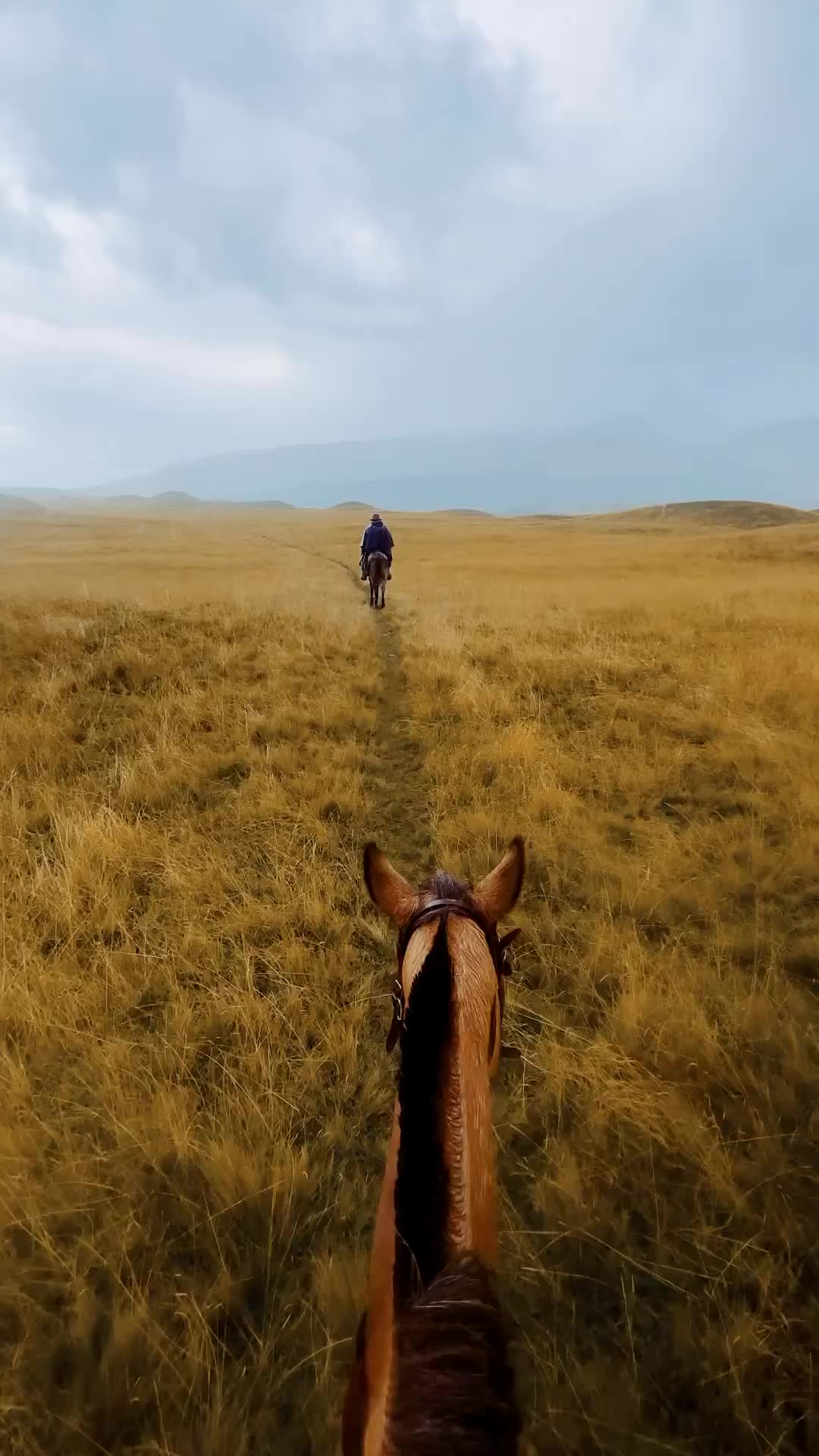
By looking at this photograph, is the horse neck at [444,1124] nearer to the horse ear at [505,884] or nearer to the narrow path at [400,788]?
the horse ear at [505,884]

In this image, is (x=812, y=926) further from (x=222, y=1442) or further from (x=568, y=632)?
(x=568, y=632)

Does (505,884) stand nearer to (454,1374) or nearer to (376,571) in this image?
(454,1374)

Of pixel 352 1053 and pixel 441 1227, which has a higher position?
pixel 441 1227

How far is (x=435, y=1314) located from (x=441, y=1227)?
13 cm

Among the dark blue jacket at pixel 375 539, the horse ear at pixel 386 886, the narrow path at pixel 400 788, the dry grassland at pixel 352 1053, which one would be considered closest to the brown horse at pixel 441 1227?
the horse ear at pixel 386 886

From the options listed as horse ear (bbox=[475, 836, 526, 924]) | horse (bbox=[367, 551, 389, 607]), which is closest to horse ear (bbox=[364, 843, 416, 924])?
horse ear (bbox=[475, 836, 526, 924])

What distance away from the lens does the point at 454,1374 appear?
0.83m

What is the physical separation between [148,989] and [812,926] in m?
3.82

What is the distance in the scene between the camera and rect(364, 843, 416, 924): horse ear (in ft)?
5.43

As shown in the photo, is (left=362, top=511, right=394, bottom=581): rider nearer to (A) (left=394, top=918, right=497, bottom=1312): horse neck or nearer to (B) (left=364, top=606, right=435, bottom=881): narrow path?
(B) (left=364, top=606, right=435, bottom=881): narrow path

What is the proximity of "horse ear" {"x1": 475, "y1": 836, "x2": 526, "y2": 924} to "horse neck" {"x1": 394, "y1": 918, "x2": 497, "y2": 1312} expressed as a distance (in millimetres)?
403

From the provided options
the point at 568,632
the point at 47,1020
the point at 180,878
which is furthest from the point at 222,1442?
the point at 568,632

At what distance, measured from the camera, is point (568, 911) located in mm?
3807

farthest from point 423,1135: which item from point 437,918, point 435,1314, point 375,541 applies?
point 375,541
